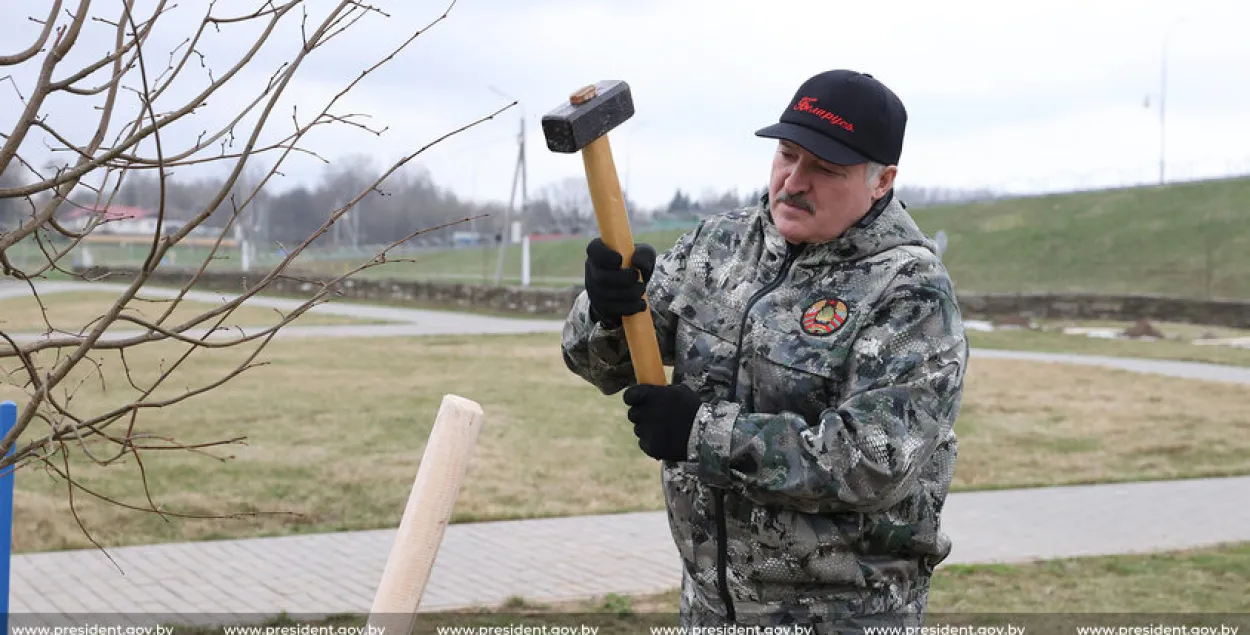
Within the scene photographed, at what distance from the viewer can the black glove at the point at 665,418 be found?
7.76ft

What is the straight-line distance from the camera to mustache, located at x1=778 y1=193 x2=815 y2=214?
8.13ft

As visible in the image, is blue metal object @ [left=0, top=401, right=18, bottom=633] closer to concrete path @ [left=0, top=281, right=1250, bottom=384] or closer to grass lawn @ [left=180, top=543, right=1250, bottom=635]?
grass lawn @ [left=180, top=543, right=1250, bottom=635]

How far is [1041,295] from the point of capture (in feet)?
110

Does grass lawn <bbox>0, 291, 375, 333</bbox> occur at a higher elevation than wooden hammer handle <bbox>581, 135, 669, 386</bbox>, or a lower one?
lower

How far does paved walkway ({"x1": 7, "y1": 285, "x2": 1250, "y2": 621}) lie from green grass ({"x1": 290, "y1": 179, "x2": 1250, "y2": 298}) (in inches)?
1290

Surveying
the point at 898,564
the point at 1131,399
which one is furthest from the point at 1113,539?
the point at 1131,399

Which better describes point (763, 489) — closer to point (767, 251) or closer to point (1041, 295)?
point (767, 251)

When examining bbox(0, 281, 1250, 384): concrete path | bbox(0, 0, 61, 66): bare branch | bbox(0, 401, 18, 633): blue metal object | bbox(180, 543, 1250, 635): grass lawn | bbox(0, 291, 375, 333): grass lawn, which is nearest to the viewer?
bbox(0, 0, 61, 66): bare branch

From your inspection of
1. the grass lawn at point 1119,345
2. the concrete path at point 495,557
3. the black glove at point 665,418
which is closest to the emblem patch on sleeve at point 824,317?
the black glove at point 665,418

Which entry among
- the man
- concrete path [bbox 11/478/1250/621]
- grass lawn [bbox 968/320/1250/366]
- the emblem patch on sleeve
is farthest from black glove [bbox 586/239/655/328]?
grass lawn [bbox 968/320/1250/366]

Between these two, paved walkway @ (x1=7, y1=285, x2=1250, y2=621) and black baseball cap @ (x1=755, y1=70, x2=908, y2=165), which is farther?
paved walkway @ (x1=7, y1=285, x2=1250, y2=621)

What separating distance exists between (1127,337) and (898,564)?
25.8 meters

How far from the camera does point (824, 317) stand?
8.04 ft

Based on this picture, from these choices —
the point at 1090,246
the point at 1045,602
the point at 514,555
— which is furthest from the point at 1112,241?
the point at 514,555
